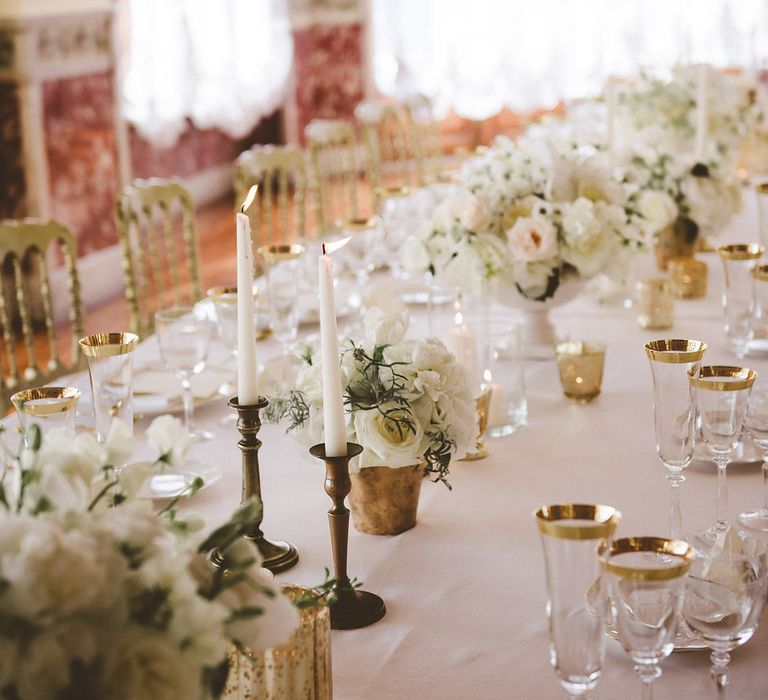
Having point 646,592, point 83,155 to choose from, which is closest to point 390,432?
point 646,592

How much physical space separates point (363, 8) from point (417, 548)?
26.0 ft

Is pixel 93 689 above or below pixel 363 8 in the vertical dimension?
below

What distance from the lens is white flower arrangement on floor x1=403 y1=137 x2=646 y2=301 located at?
2018mm

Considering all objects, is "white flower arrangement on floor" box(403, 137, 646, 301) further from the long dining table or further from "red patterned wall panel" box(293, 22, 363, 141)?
"red patterned wall panel" box(293, 22, 363, 141)

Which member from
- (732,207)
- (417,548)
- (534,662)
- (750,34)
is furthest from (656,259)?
(750,34)

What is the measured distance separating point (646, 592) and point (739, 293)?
4.41 ft

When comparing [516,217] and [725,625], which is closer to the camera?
[725,625]

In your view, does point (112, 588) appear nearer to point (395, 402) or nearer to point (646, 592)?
point (646, 592)

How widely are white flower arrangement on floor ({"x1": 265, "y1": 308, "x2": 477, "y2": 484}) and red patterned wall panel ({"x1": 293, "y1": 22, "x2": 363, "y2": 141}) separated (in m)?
7.13

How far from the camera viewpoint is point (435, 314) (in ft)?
7.97

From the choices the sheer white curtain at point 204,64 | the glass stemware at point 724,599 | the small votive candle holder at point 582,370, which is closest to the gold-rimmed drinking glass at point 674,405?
the glass stemware at point 724,599

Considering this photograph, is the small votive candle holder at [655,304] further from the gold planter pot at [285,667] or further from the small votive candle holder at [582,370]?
the gold planter pot at [285,667]

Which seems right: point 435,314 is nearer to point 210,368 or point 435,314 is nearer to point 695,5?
point 210,368

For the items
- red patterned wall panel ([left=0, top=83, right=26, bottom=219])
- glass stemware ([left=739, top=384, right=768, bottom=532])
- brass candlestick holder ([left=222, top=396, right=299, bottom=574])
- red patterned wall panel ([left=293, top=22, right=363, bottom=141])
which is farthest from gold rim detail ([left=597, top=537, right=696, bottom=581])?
red patterned wall panel ([left=293, top=22, right=363, bottom=141])
